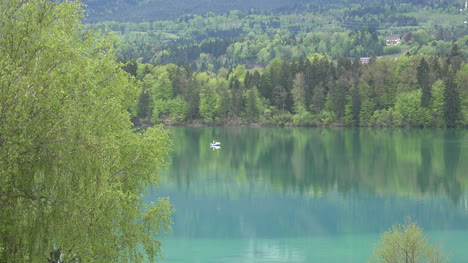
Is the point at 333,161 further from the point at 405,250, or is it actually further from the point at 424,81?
→ the point at 424,81

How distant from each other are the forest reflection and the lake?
99 mm

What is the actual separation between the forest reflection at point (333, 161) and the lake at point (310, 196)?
0.32 ft

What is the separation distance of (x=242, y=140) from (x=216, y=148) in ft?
36.4

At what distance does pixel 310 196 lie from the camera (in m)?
44.4

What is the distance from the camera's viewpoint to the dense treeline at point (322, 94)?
3939 inches

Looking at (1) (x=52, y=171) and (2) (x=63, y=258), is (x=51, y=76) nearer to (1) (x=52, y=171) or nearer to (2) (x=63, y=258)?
(1) (x=52, y=171)

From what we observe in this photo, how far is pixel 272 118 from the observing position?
110938mm

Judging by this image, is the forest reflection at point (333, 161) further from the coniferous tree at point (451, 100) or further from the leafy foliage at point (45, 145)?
the leafy foliage at point (45, 145)

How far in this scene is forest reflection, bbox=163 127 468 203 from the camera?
48.7 metres

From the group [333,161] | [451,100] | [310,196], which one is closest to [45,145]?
[310,196]

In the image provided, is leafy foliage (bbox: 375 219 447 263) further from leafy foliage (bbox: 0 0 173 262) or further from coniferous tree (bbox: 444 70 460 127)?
coniferous tree (bbox: 444 70 460 127)

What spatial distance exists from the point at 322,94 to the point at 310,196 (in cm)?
6601

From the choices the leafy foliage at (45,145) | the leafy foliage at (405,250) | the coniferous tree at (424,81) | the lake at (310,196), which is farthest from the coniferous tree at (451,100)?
the leafy foliage at (45,145)

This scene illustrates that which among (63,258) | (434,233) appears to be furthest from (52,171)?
(434,233)
